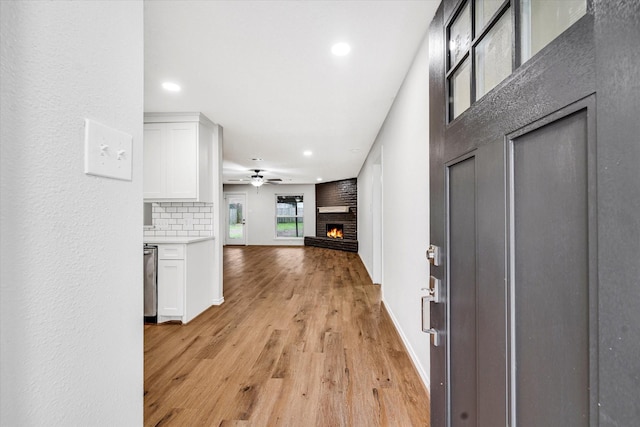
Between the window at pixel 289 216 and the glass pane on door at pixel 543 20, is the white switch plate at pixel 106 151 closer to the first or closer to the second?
the glass pane on door at pixel 543 20

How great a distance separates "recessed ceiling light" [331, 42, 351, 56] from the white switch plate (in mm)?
1623

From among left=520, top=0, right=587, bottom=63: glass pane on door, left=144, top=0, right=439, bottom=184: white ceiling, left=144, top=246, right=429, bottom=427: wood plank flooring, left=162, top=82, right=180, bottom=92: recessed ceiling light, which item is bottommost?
left=144, top=246, right=429, bottom=427: wood plank flooring

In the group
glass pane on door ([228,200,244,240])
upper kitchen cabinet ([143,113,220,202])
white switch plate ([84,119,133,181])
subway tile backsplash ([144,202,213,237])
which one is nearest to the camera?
white switch plate ([84,119,133,181])

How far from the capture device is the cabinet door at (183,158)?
3.39 metres

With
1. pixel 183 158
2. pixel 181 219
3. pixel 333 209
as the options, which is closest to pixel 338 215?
pixel 333 209

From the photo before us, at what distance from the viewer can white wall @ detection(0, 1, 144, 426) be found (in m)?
0.52

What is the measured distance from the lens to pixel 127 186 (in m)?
0.79

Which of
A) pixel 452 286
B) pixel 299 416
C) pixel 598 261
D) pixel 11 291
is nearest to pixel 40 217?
pixel 11 291

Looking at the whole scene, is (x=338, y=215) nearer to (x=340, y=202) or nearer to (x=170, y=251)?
(x=340, y=202)

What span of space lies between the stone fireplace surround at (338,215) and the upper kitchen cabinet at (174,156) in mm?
5945

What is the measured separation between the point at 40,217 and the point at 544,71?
102cm

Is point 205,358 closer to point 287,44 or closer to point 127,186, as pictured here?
point 127,186

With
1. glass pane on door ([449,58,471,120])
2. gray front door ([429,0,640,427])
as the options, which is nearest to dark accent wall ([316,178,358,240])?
glass pane on door ([449,58,471,120])

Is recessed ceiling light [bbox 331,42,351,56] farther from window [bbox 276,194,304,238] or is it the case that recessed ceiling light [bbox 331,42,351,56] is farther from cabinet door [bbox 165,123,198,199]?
window [bbox 276,194,304,238]
